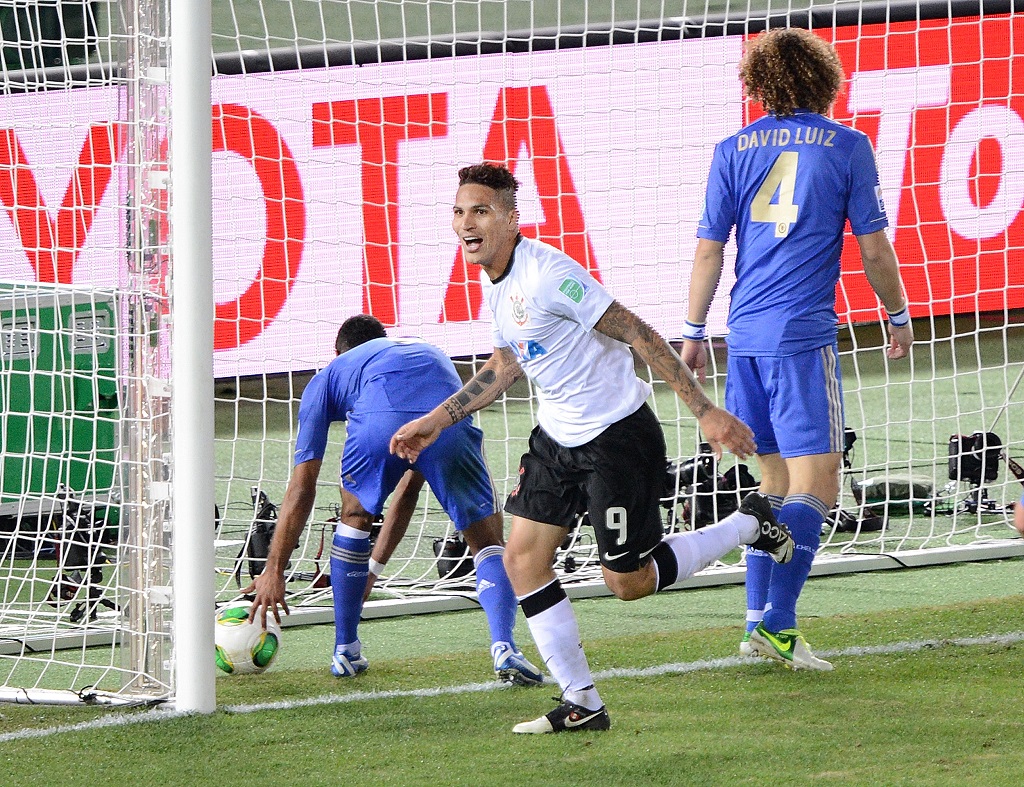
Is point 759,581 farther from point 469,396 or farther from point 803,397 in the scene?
point 469,396

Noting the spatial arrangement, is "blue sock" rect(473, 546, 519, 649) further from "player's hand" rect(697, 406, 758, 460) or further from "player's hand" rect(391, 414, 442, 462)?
"player's hand" rect(697, 406, 758, 460)

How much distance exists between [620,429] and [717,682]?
1071mm

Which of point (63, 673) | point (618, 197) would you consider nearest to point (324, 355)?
point (618, 197)

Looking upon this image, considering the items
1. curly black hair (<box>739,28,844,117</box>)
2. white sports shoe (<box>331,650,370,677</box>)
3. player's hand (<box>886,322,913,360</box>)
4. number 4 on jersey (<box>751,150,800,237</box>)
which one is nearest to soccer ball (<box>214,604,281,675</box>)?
white sports shoe (<box>331,650,370,677</box>)

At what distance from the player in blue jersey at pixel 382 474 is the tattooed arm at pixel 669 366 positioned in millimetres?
1141

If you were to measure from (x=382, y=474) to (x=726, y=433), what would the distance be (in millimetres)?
1552

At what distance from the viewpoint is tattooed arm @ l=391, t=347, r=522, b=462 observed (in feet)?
13.5

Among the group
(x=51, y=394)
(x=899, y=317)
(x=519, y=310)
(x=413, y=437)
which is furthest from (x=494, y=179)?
(x=51, y=394)

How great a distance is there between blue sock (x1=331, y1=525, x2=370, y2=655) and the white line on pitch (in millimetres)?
376

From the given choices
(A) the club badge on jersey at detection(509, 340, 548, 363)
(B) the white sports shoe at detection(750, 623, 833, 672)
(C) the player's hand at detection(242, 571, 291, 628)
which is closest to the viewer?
(A) the club badge on jersey at detection(509, 340, 548, 363)

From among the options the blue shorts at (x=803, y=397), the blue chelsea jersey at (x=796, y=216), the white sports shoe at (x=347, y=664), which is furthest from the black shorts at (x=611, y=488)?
the white sports shoe at (x=347, y=664)

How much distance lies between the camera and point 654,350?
3.81m

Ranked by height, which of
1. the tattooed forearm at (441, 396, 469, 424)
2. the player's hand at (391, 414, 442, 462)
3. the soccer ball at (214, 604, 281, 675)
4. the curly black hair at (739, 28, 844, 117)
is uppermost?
the curly black hair at (739, 28, 844, 117)

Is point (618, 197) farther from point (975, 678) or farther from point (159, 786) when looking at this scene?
point (159, 786)
